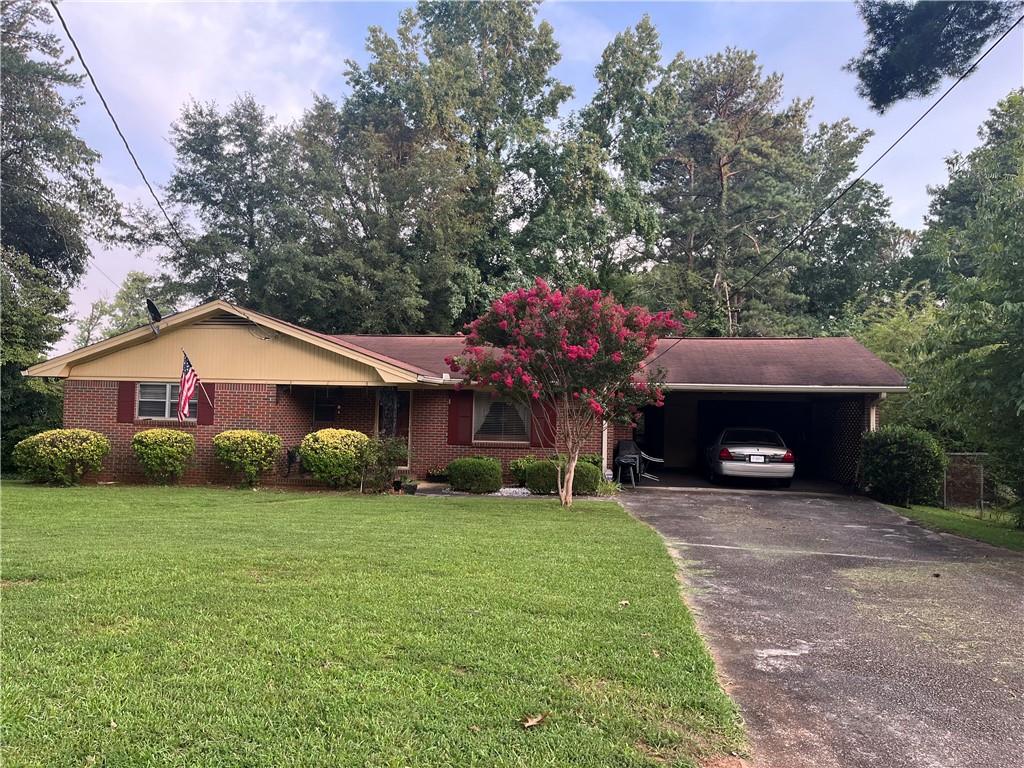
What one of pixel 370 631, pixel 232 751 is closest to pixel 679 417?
pixel 370 631

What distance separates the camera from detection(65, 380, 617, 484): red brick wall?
47.5 ft

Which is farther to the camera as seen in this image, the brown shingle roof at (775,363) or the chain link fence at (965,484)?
the brown shingle roof at (775,363)

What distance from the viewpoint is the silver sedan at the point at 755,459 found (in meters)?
14.5

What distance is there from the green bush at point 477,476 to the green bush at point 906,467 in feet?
25.0

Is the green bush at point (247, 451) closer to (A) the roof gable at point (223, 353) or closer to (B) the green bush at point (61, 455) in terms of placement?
(A) the roof gable at point (223, 353)

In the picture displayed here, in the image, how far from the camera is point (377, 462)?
530 inches

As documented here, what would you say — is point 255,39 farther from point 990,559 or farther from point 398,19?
point 398,19

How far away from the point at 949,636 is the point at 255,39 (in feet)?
37.7

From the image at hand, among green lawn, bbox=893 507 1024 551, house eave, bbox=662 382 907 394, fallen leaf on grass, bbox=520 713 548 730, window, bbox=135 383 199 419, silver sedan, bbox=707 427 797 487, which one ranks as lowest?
green lawn, bbox=893 507 1024 551

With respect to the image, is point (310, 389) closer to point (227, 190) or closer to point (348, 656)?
point (348, 656)

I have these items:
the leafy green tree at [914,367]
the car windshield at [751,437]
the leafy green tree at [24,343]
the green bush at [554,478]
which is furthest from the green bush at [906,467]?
the leafy green tree at [24,343]

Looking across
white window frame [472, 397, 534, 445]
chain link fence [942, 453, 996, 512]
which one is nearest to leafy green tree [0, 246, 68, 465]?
white window frame [472, 397, 534, 445]

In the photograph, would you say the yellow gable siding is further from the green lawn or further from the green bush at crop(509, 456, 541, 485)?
the green lawn

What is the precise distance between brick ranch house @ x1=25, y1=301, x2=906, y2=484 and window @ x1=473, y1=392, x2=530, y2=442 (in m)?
0.02
